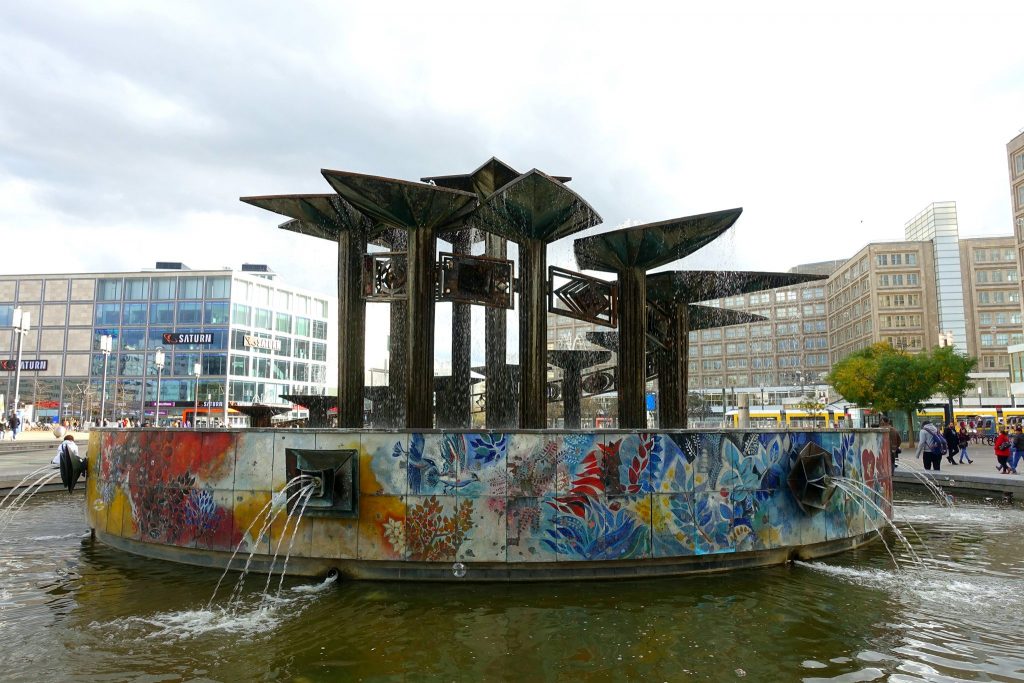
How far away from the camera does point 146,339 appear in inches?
2916

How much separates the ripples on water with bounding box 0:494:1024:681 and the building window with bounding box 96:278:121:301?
7459 cm

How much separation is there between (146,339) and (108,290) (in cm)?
699

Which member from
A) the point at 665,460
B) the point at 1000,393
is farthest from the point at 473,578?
the point at 1000,393

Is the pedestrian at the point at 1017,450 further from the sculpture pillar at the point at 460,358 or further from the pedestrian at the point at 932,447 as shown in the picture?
the sculpture pillar at the point at 460,358

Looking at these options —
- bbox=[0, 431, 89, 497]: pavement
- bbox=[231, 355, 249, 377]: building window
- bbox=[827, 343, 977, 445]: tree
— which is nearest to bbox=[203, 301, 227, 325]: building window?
bbox=[231, 355, 249, 377]: building window

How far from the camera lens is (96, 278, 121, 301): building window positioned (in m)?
74.9

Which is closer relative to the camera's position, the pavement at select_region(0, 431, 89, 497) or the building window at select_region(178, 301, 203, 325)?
the pavement at select_region(0, 431, 89, 497)

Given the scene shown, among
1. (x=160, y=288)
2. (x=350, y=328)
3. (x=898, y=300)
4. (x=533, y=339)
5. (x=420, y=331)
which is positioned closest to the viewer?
(x=420, y=331)

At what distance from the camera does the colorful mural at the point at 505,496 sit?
28.5 feet

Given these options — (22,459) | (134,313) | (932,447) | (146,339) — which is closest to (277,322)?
(146,339)

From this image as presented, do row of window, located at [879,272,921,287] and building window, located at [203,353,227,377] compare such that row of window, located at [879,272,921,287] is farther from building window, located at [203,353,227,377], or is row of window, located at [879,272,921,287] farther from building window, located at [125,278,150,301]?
building window, located at [125,278,150,301]

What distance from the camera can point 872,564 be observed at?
9.67 meters

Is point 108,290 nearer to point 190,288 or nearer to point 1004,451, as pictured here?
point 190,288

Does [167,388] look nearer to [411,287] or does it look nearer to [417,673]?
[411,287]
